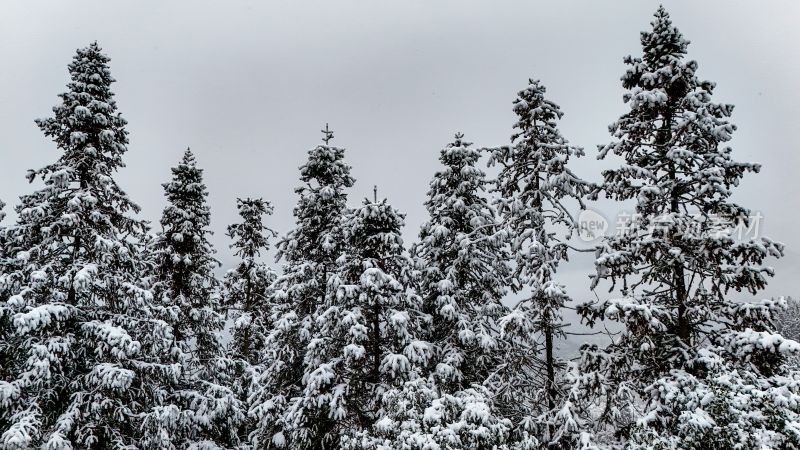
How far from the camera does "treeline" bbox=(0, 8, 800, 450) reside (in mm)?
10438

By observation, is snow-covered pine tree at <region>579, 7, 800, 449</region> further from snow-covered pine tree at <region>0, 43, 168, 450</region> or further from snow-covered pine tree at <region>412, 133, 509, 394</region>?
snow-covered pine tree at <region>0, 43, 168, 450</region>

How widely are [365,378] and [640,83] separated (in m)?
12.1

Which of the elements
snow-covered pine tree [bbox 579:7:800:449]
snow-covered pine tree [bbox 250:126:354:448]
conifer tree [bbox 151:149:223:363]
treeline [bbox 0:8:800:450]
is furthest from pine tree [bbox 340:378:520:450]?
conifer tree [bbox 151:149:223:363]

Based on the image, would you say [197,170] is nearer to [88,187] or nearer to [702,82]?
[88,187]

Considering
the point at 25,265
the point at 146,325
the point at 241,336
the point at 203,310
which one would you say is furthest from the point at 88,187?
the point at 241,336

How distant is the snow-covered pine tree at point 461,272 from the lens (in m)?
16.0

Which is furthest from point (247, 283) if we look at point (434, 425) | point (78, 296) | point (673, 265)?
point (673, 265)

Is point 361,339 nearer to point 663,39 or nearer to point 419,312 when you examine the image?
point 419,312

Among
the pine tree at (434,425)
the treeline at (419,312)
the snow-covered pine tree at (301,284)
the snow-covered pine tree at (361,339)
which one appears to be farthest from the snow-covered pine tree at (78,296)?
the pine tree at (434,425)

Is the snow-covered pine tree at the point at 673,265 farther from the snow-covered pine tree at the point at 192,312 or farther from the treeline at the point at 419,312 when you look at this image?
the snow-covered pine tree at the point at 192,312

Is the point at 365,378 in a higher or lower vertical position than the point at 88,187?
lower

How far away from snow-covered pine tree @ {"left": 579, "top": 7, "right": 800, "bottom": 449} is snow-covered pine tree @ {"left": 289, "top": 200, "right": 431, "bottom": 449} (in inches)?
241

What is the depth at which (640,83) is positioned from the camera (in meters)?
12.4

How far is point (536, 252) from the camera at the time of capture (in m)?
13.6
